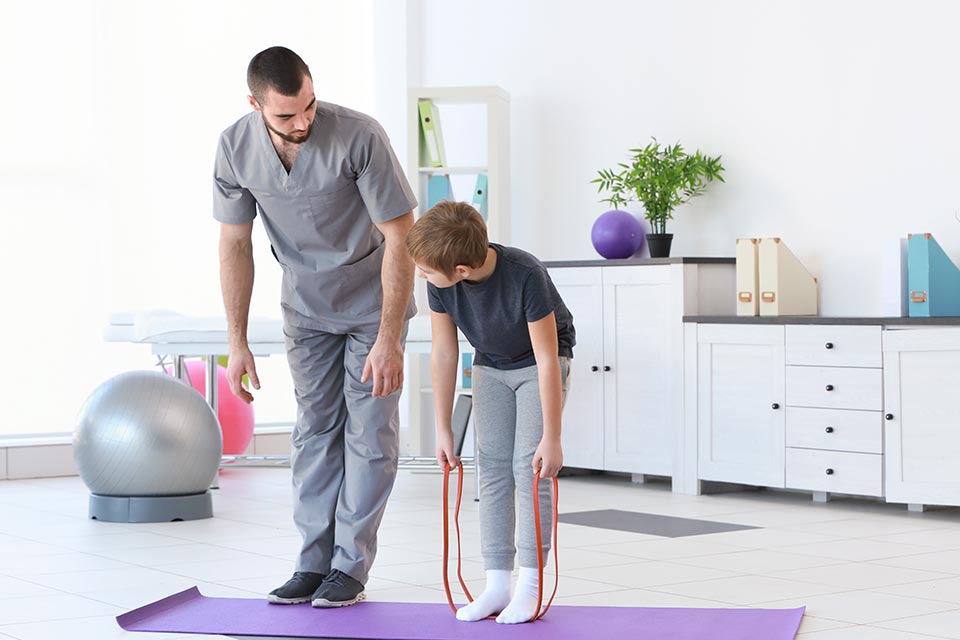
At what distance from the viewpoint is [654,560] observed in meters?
3.84

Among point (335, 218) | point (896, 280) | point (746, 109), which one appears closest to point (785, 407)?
point (896, 280)

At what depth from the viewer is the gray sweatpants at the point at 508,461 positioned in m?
2.91

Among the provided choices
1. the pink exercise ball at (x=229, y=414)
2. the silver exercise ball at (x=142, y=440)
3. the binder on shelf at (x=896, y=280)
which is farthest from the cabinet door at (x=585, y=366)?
the silver exercise ball at (x=142, y=440)

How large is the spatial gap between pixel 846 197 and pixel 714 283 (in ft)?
2.10

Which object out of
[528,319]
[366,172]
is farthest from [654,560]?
[366,172]

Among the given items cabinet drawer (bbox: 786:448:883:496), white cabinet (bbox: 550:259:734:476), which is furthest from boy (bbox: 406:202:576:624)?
white cabinet (bbox: 550:259:734:476)

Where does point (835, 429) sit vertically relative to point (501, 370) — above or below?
below

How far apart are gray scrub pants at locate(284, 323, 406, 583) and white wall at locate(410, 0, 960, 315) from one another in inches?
101

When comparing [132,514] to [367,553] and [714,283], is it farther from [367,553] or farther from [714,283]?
[714,283]

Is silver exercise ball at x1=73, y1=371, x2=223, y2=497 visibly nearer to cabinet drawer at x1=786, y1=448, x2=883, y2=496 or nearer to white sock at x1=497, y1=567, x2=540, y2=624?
white sock at x1=497, y1=567, x2=540, y2=624

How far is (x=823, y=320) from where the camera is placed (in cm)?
498

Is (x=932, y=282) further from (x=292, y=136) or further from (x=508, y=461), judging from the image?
(x=292, y=136)

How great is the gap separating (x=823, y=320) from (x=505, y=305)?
2452 millimetres

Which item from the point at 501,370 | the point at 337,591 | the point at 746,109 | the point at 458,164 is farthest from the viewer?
the point at 458,164
